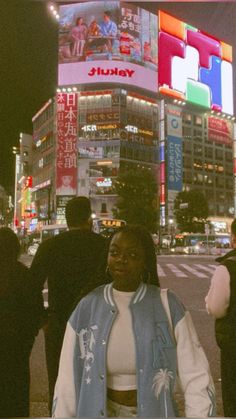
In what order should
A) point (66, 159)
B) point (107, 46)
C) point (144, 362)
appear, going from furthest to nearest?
point (107, 46)
point (66, 159)
point (144, 362)

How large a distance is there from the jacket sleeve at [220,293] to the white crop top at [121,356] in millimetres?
1222

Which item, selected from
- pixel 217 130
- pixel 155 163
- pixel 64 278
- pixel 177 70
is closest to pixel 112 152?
pixel 155 163

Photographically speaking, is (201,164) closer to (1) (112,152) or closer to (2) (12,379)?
(1) (112,152)

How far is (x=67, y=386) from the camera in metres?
1.95

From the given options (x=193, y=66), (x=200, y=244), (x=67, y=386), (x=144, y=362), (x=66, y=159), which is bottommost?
(x=200, y=244)

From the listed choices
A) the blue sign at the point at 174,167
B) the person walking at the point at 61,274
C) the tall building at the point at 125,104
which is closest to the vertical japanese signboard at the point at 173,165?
the blue sign at the point at 174,167

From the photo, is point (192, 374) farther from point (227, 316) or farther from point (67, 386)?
point (227, 316)

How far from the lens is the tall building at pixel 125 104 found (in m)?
68.2

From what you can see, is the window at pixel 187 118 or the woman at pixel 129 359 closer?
the woman at pixel 129 359

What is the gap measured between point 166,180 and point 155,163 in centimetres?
371

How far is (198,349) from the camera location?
1975 millimetres

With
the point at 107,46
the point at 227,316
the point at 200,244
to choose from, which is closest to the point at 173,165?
the point at 107,46

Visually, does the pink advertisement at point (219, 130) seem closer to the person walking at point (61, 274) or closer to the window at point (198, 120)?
the window at point (198, 120)

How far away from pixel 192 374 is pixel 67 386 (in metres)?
0.54
